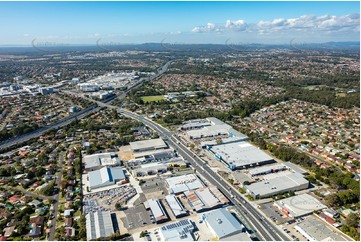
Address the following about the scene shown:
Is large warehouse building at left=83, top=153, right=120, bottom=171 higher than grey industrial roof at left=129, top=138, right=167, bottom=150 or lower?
lower

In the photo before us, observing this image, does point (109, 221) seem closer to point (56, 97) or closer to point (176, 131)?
point (176, 131)

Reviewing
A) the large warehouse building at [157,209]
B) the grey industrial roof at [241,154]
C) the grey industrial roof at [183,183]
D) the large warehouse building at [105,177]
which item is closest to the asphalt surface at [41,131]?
the large warehouse building at [105,177]

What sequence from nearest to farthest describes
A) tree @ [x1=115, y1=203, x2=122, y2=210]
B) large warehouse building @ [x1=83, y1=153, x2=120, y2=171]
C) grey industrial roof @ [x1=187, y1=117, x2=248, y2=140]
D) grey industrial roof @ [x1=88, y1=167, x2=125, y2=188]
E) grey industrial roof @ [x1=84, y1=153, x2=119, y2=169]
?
tree @ [x1=115, y1=203, x2=122, y2=210] < grey industrial roof @ [x1=88, y1=167, x2=125, y2=188] < large warehouse building @ [x1=83, y1=153, x2=120, y2=171] < grey industrial roof @ [x1=84, y1=153, x2=119, y2=169] < grey industrial roof @ [x1=187, y1=117, x2=248, y2=140]

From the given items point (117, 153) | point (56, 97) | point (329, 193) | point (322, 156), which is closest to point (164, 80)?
point (56, 97)

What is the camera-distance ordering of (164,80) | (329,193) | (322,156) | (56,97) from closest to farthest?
(329,193) → (322,156) → (56,97) → (164,80)

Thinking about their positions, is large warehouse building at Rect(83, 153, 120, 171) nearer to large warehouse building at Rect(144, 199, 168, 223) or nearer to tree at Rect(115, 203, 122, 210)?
tree at Rect(115, 203, 122, 210)

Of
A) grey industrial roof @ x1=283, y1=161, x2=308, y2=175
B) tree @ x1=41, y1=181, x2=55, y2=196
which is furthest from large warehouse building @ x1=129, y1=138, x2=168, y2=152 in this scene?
grey industrial roof @ x1=283, y1=161, x2=308, y2=175

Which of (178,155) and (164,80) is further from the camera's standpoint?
(164,80)
